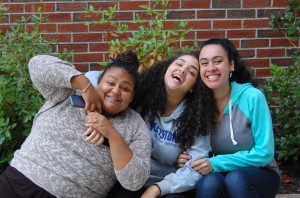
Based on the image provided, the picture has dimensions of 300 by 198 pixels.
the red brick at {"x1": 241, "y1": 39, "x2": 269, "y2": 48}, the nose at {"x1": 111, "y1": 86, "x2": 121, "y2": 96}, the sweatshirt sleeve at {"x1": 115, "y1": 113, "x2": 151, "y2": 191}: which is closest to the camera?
the sweatshirt sleeve at {"x1": 115, "y1": 113, "x2": 151, "y2": 191}

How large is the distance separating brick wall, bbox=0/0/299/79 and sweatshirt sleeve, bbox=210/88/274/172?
151cm

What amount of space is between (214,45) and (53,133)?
1.13 meters

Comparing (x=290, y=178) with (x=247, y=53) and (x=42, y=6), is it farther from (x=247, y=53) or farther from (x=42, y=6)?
(x=42, y=6)

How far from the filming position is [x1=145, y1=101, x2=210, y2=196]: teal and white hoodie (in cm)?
297

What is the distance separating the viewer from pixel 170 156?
312 cm

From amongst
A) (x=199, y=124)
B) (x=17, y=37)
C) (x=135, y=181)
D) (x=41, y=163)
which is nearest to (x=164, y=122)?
(x=199, y=124)

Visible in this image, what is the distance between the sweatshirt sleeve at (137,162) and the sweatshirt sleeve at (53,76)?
0.45m

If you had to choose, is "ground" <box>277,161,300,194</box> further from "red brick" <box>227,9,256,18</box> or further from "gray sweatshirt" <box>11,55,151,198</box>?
"gray sweatshirt" <box>11,55,151,198</box>

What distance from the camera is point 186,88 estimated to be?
3.06 metres

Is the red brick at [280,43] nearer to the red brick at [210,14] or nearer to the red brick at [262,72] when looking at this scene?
the red brick at [262,72]

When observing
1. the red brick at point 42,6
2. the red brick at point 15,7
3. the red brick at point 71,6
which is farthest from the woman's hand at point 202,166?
the red brick at point 15,7

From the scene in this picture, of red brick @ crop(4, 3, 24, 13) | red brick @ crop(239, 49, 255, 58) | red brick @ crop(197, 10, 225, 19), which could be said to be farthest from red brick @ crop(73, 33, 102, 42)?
red brick @ crop(239, 49, 255, 58)

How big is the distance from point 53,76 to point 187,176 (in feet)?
3.33

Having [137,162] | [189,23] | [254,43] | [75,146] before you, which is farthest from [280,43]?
[75,146]
